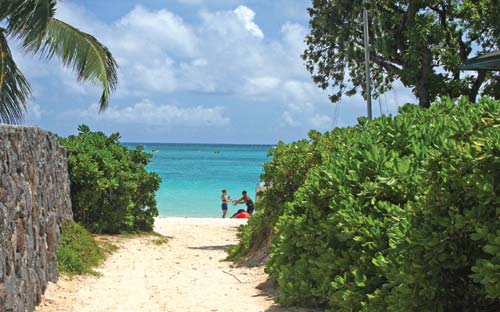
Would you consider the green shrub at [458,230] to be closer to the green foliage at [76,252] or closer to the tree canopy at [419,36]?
the green foliage at [76,252]

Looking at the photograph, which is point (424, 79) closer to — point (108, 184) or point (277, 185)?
point (108, 184)

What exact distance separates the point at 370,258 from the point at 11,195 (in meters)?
3.36

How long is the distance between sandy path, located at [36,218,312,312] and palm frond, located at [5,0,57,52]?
15.9ft

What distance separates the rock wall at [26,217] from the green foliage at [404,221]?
262 cm

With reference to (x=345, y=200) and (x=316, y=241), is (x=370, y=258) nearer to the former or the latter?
(x=345, y=200)

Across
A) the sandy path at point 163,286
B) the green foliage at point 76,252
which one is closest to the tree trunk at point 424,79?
the sandy path at point 163,286

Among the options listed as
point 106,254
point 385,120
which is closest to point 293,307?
point 385,120

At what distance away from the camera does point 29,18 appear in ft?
44.8

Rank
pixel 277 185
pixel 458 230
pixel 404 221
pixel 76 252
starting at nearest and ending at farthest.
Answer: pixel 458 230, pixel 404 221, pixel 76 252, pixel 277 185

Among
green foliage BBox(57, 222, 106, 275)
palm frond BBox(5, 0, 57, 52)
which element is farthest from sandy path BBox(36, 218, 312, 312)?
palm frond BBox(5, 0, 57, 52)

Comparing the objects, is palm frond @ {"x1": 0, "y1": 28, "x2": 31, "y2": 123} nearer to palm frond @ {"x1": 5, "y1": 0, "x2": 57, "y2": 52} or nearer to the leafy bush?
palm frond @ {"x1": 5, "y1": 0, "x2": 57, "y2": 52}

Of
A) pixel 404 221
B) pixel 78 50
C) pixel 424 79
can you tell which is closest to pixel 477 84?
pixel 424 79

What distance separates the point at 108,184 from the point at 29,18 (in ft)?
12.9

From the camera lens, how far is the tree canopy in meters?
21.5
